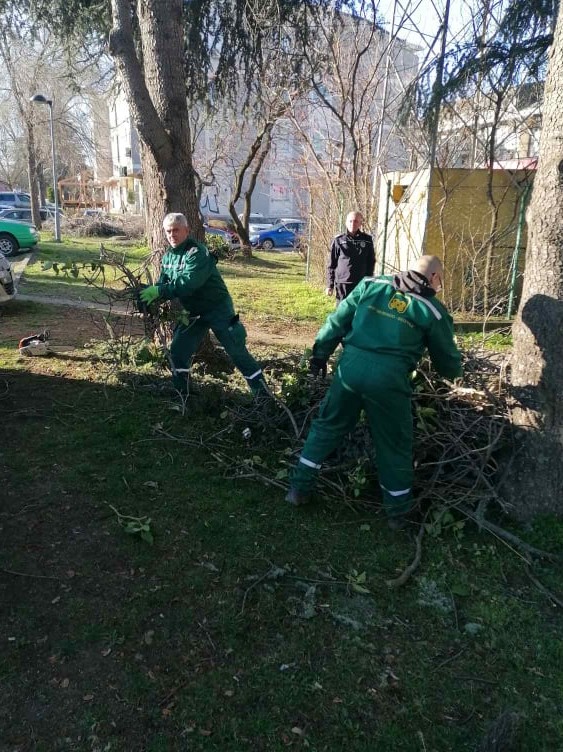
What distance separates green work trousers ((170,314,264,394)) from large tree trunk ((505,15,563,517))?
2.22 m

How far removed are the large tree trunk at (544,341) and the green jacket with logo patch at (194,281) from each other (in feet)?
8.34

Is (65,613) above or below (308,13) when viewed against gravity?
below

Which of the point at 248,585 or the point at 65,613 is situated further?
the point at 248,585

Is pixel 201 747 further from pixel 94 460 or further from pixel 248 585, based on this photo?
pixel 94 460

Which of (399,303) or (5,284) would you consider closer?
(399,303)

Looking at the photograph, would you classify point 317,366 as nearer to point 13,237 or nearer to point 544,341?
point 544,341

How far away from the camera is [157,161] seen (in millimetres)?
5996

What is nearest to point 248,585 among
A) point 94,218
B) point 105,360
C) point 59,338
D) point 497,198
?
point 105,360

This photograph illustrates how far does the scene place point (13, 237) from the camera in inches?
664

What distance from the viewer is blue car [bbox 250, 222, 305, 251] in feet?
85.1

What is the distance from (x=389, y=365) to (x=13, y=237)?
53.4 feet

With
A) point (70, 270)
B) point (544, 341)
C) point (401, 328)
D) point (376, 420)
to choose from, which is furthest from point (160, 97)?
point (544, 341)

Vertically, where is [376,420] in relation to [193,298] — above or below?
below

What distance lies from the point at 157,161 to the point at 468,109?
20.2ft
